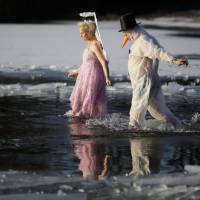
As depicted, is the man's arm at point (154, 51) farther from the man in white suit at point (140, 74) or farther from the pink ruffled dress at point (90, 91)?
the pink ruffled dress at point (90, 91)

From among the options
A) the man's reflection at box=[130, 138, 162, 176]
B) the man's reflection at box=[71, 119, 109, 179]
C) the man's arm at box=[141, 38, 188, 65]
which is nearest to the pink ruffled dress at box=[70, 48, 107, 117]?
the man's reflection at box=[71, 119, 109, 179]

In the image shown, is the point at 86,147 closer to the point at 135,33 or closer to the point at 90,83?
the point at 135,33

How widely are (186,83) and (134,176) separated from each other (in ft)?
31.2

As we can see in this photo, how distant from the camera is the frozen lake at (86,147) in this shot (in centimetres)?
766

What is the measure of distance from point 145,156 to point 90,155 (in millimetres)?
618

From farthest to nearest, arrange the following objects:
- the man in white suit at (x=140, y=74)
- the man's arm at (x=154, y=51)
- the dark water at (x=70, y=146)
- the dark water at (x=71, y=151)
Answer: the man in white suit at (x=140, y=74)
the man's arm at (x=154, y=51)
the dark water at (x=70, y=146)
the dark water at (x=71, y=151)

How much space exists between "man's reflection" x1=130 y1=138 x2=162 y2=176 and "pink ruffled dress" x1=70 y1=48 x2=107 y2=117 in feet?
7.69


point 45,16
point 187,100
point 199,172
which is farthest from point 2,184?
point 45,16

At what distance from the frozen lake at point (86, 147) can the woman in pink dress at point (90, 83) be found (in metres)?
0.36

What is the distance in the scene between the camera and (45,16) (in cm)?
4456

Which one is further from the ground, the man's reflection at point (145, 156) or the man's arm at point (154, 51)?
the man's arm at point (154, 51)

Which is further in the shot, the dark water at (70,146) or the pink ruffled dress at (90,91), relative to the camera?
the pink ruffled dress at (90,91)

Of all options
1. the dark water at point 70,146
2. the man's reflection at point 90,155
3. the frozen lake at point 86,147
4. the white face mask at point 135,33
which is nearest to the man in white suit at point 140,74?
the white face mask at point 135,33

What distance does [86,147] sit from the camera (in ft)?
32.6
